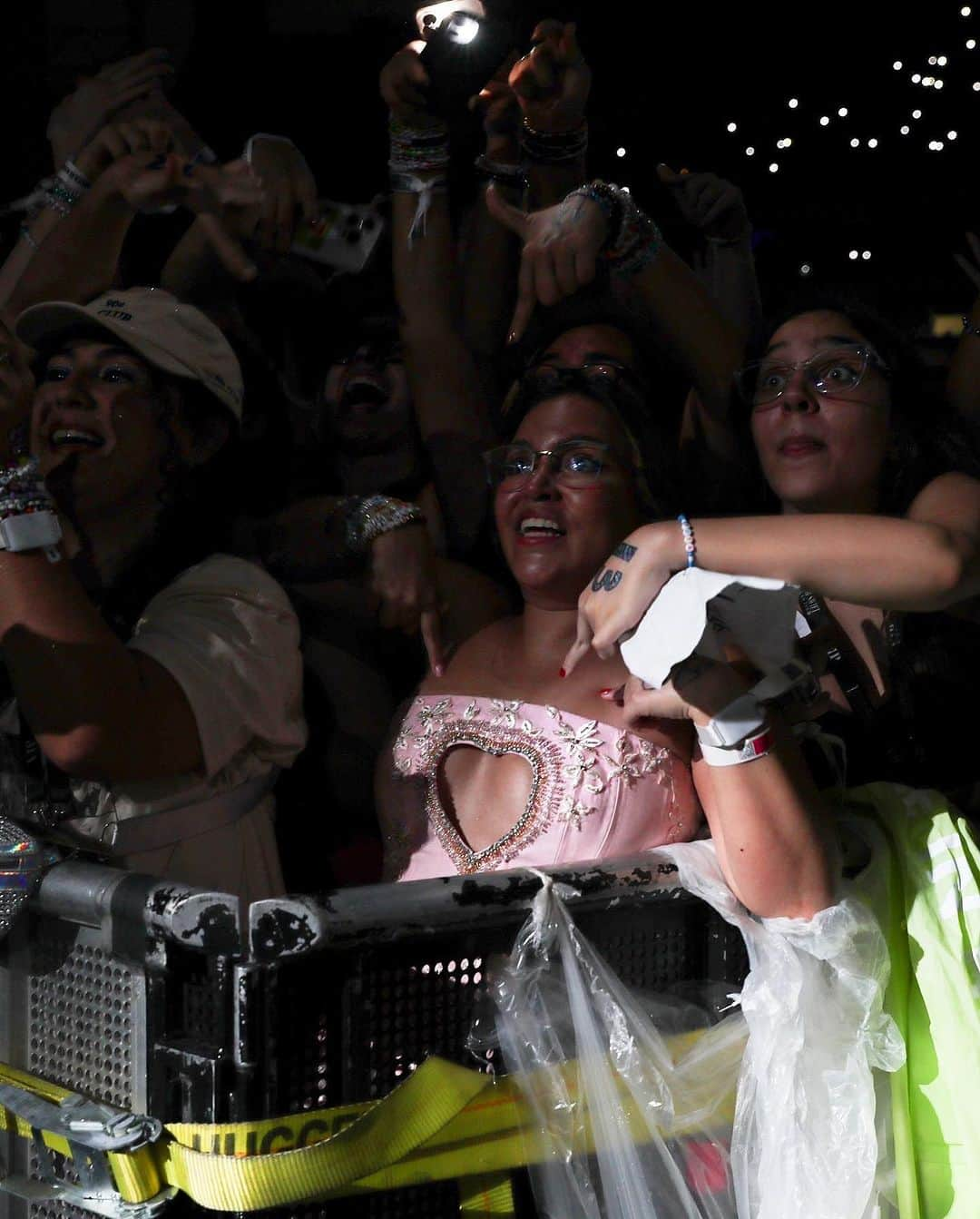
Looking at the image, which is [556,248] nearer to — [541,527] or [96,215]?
[541,527]

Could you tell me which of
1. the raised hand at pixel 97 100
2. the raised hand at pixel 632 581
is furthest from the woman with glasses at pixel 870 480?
the raised hand at pixel 97 100

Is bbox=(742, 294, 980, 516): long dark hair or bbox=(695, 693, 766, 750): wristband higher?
bbox=(742, 294, 980, 516): long dark hair

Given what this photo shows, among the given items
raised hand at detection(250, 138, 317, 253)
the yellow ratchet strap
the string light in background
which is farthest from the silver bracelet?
the string light in background

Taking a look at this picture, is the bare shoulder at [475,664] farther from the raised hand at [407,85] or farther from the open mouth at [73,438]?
the raised hand at [407,85]

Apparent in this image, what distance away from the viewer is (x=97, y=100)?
7.17 ft

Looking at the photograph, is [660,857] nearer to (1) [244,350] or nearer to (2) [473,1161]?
Answer: (2) [473,1161]

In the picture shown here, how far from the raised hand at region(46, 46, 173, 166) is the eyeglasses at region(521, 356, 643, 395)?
79cm

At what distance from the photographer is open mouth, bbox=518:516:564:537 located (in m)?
2.00

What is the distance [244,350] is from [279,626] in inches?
26.8

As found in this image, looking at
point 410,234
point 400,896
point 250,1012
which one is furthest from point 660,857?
point 410,234

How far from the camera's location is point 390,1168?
1.33m

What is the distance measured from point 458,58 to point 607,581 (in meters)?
1.22

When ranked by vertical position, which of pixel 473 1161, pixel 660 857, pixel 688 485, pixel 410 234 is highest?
pixel 410 234

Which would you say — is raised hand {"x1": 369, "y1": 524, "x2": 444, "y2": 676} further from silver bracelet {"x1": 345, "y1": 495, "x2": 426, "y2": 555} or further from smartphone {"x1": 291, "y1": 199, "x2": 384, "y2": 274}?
smartphone {"x1": 291, "y1": 199, "x2": 384, "y2": 274}
